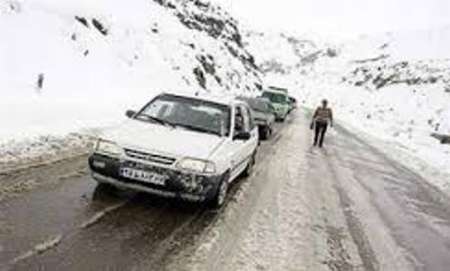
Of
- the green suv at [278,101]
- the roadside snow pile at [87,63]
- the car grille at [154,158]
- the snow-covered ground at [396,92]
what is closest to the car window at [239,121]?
the roadside snow pile at [87,63]

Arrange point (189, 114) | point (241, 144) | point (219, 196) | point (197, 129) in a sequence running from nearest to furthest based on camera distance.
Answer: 1. point (219, 196)
2. point (197, 129)
3. point (189, 114)
4. point (241, 144)

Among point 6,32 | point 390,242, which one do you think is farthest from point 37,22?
point 390,242

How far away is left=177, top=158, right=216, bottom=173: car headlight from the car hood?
0.06 m

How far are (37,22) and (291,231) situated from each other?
17023 millimetres

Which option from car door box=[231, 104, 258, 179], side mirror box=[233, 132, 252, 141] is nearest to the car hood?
side mirror box=[233, 132, 252, 141]

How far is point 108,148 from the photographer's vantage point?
7871mm

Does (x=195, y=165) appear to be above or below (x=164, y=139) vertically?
below

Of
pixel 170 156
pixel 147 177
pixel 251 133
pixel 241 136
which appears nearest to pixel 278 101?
pixel 251 133

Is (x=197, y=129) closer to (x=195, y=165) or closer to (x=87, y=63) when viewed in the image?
(x=195, y=165)

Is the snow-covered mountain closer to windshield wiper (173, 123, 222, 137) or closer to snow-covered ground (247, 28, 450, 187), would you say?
windshield wiper (173, 123, 222, 137)

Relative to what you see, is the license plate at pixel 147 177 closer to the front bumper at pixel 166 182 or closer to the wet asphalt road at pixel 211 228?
the front bumper at pixel 166 182

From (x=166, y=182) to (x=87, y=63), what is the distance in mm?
17632

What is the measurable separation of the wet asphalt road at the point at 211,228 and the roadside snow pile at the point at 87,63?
2.46 m

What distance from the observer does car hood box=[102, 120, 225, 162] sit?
777 cm
